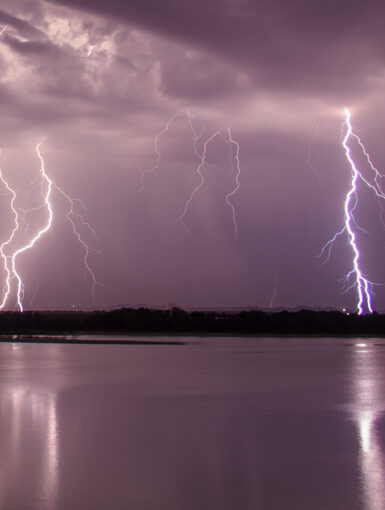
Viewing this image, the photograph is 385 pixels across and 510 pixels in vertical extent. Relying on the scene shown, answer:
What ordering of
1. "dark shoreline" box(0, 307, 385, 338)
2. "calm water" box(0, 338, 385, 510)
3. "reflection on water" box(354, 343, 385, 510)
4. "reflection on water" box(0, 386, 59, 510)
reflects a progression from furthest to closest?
1. "dark shoreline" box(0, 307, 385, 338)
2. "reflection on water" box(0, 386, 59, 510)
3. "reflection on water" box(354, 343, 385, 510)
4. "calm water" box(0, 338, 385, 510)

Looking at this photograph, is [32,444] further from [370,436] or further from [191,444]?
[370,436]

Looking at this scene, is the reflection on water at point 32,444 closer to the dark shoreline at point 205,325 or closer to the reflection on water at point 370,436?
the reflection on water at point 370,436

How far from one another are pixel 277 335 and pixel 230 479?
68.2m

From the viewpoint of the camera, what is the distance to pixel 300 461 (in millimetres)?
9797

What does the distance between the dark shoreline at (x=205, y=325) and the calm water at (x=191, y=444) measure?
186 feet

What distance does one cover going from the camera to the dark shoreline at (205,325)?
7712 cm

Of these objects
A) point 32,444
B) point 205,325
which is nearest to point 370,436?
point 32,444

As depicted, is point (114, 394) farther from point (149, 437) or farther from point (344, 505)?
point (344, 505)

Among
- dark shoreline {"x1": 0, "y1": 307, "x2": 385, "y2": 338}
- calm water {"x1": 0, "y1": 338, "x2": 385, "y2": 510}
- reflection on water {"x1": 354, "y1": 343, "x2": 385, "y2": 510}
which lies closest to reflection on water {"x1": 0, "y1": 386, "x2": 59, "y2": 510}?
calm water {"x1": 0, "y1": 338, "x2": 385, "y2": 510}

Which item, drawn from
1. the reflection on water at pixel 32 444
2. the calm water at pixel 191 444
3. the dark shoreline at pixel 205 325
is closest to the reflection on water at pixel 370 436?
the calm water at pixel 191 444

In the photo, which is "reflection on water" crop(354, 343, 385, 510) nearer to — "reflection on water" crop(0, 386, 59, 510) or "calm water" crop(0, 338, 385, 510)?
"calm water" crop(0, 338, 385, 510)

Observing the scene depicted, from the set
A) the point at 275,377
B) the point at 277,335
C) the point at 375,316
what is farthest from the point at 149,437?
the point at 375,316

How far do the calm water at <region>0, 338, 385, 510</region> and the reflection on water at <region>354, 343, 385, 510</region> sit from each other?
0.02 metres

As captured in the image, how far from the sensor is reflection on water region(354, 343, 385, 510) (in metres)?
8.04
